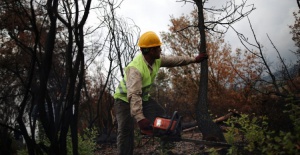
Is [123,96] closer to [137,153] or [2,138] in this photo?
[2,138]

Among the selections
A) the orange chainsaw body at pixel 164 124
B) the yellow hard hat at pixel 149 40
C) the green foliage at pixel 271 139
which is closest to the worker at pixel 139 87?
the yellow hard hat at pixel 149 40

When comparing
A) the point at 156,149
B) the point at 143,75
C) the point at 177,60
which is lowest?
the point at 156,149

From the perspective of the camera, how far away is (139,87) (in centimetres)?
372

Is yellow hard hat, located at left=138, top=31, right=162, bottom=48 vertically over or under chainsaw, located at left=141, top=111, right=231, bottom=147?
over

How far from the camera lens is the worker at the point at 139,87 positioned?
3674mm

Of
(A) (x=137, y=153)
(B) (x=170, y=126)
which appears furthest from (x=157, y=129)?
(A) (x=137, y=153)

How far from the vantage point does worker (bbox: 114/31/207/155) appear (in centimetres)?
367

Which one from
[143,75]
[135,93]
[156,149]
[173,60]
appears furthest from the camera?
[156,149]

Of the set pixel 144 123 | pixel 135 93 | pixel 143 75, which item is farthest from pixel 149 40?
pixel 144 123

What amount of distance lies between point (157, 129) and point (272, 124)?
114 inches

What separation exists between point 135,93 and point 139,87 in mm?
113

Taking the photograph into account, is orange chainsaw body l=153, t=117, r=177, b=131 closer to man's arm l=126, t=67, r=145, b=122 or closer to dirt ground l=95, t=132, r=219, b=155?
man's arm l=126, t=67, r=145, b=122

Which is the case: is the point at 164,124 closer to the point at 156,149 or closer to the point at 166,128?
the point at 166,128

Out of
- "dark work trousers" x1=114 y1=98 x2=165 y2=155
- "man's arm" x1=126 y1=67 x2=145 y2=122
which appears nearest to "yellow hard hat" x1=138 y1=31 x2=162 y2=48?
"man's arm" x1=126 y1=67 x2=145 y2=122
